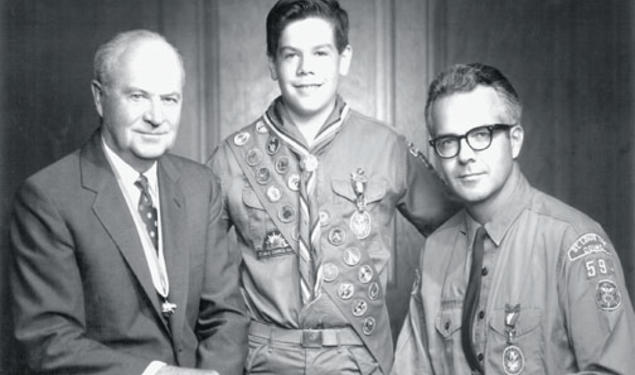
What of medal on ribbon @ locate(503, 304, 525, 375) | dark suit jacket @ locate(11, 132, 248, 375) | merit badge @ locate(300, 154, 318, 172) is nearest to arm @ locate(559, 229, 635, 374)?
medal on ribbon @ locate(503, 304, 525, 375)

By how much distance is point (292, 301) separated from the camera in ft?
8.64

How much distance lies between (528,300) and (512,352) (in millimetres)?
136

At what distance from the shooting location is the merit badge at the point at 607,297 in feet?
7.33

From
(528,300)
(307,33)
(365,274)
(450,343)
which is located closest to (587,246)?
(528,300)

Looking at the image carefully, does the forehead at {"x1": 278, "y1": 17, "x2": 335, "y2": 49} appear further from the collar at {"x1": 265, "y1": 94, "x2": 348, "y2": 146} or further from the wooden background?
the wooden background

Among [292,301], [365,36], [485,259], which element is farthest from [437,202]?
[365,36]

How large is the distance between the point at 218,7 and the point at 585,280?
1.70 m

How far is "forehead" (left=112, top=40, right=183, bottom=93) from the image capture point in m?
2.34

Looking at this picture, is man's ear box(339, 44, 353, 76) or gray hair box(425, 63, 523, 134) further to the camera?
man's ear box(339, 44, 353, 76)

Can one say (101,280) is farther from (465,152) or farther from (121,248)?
(465,152)

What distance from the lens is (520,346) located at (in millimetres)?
2342

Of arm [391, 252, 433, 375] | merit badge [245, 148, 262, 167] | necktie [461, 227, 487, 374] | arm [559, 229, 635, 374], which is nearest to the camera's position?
arm [559, 229, 635, 374]

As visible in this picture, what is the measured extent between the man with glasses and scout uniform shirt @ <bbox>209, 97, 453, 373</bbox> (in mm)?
151

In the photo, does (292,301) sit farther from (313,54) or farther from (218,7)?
(218,7)
